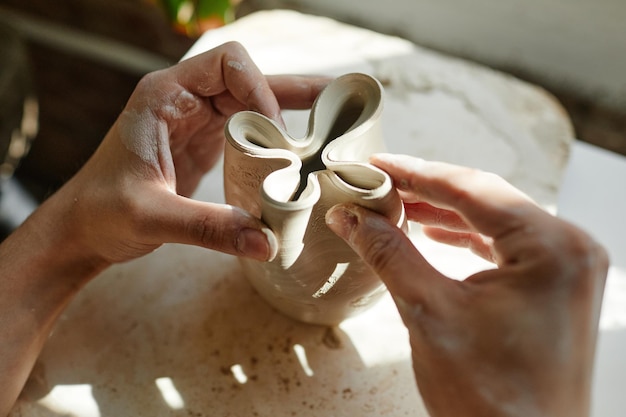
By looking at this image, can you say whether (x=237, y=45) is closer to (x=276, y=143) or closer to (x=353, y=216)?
(x=276, y=143)

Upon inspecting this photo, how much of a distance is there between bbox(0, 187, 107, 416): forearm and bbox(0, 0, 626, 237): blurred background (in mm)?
992

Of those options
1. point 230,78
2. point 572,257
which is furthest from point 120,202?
point 572,257

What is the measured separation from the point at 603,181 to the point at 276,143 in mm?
1028

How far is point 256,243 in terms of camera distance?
894mm

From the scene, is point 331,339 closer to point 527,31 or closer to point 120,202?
point 120,202

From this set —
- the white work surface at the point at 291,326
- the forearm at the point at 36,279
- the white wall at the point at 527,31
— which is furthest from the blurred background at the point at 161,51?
the forearm at the point at 36,279

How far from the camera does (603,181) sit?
158 cm

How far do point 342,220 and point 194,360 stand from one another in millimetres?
470

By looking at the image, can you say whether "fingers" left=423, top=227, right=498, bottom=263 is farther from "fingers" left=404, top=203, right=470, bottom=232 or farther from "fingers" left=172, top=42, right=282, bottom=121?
"fingers" left=172, top=42, right=282, bottom=121

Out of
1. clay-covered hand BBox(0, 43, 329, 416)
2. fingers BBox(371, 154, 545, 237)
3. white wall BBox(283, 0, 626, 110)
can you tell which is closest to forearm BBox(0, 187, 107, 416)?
clay-covered hand BBox(0, 43, 329, 416)

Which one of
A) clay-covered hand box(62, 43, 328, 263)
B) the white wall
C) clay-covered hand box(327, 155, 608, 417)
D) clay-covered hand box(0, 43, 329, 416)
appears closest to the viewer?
clay-covered hand box(327, 155, 608, 417)

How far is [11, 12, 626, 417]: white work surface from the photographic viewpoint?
1121mm

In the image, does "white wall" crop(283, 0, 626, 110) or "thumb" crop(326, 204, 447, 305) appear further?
"white wall" crop(283, 0, 626, 110)

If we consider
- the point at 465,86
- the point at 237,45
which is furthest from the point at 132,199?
the point at 465,86
